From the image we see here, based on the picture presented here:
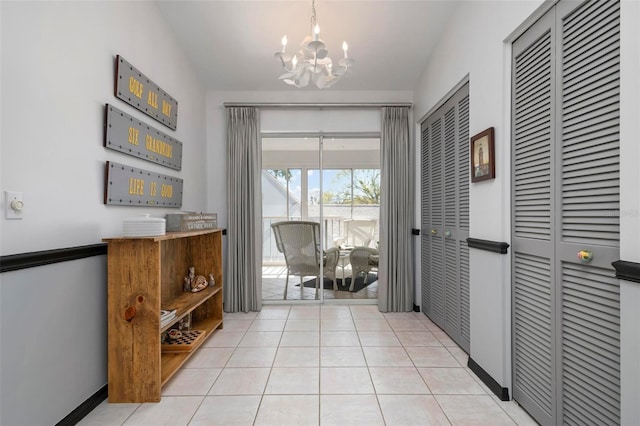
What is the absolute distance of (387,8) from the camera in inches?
91.8

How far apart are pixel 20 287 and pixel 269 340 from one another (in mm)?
1790

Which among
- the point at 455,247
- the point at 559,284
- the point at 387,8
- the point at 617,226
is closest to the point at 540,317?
the point at 559,284

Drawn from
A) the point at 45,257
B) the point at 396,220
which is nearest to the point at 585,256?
the point at 396,220

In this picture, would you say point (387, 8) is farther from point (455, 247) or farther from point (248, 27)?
point (455, 247)

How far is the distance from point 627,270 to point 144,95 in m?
2.78

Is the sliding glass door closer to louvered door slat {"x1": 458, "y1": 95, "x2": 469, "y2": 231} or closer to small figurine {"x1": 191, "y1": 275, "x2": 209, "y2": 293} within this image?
small figurine {"x1": 191, "y1": 275, "x2": 209, "y2": 293}

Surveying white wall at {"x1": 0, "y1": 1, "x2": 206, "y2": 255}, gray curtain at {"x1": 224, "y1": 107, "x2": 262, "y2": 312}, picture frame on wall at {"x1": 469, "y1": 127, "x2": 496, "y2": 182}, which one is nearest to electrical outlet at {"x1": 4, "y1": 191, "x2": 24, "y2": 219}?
white wall at {"x1": 0, "y1": 1, "x2": 206, "y2": 255}

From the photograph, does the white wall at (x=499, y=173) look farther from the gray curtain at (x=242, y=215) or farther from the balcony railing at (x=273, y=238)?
the gray curtain at (x=242, y=215)

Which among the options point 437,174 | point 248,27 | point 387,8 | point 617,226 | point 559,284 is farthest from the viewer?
point 437,174

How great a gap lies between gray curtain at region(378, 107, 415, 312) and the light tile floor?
0.55 metres

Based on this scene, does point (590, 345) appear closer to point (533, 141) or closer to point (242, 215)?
point (533, 141)

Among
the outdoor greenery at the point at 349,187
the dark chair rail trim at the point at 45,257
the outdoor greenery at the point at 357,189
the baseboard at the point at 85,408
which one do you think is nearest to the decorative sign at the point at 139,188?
the dark chair rail trim at the point at 45,257

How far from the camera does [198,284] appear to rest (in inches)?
111

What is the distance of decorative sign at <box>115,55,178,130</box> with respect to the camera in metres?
1.90
